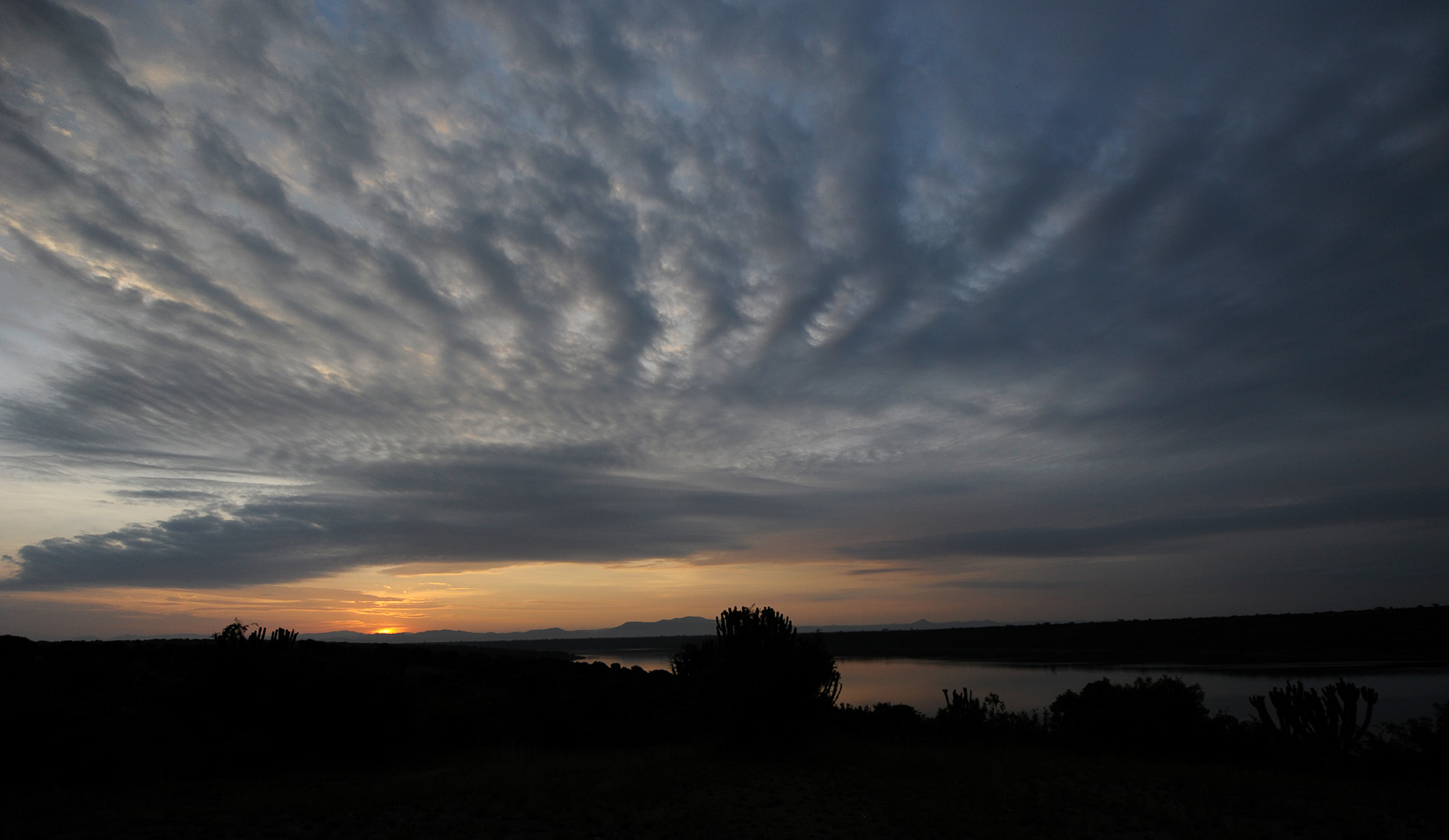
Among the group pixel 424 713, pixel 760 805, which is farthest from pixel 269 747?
pixel 760 805

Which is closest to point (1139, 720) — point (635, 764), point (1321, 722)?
point (1321, 722)

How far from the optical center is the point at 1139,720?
1939 centimetres

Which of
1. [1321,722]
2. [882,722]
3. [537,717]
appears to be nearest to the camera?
[1321,722]

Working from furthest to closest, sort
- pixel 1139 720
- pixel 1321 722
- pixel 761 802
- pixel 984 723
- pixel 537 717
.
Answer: pixel 537 717, pixel 984 723, pixel 1139 720, pixel 1321 722, pixel 761 802

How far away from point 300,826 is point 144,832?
1.99m

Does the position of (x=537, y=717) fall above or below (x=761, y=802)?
below

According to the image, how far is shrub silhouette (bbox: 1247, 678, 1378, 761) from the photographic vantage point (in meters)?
16.2

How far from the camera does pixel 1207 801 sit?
12.6 m

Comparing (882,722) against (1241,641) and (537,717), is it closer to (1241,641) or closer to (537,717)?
(537,717)

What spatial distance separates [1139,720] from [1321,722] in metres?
4.04

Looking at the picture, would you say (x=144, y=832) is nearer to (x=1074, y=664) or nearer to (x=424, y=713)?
(x=424, y=713)

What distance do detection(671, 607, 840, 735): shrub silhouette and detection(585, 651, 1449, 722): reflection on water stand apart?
15.9m

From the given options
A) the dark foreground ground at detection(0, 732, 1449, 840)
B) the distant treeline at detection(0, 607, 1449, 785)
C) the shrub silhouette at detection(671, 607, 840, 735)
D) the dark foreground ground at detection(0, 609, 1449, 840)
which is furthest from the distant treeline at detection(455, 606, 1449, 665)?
the dark foreground ground at detection(0, 732, 1449, 840)

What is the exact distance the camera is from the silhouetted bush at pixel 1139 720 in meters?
18.9
